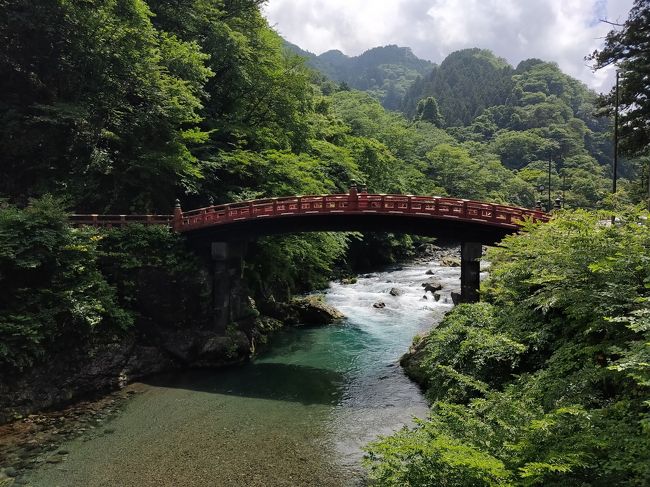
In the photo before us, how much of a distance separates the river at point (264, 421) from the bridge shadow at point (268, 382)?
5 centimetres

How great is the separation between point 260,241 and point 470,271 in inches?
525

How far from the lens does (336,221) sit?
23.1 m

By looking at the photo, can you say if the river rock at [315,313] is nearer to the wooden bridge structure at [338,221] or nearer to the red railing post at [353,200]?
the wooden bridge structure at [338,221]

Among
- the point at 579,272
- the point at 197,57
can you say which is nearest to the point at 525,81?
the point at 197,57

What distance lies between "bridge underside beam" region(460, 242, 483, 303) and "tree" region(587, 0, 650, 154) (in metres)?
11.5

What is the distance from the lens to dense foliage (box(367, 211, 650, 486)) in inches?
275

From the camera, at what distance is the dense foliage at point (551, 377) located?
23.0 feet

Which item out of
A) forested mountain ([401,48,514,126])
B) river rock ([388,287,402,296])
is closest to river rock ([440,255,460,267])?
river rock ([388,287,402,296])

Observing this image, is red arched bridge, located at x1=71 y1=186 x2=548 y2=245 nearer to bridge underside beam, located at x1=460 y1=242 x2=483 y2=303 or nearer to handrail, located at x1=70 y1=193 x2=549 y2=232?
handrail, located at x1=70 y1=193 x2=549 y2=232

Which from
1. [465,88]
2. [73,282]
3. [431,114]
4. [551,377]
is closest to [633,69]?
[551,377]

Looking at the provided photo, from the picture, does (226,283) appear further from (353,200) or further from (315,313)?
(353,200)

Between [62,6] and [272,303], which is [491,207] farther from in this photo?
[62,6]

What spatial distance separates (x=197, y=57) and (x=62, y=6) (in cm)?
746

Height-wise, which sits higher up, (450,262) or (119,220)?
(119,220)
